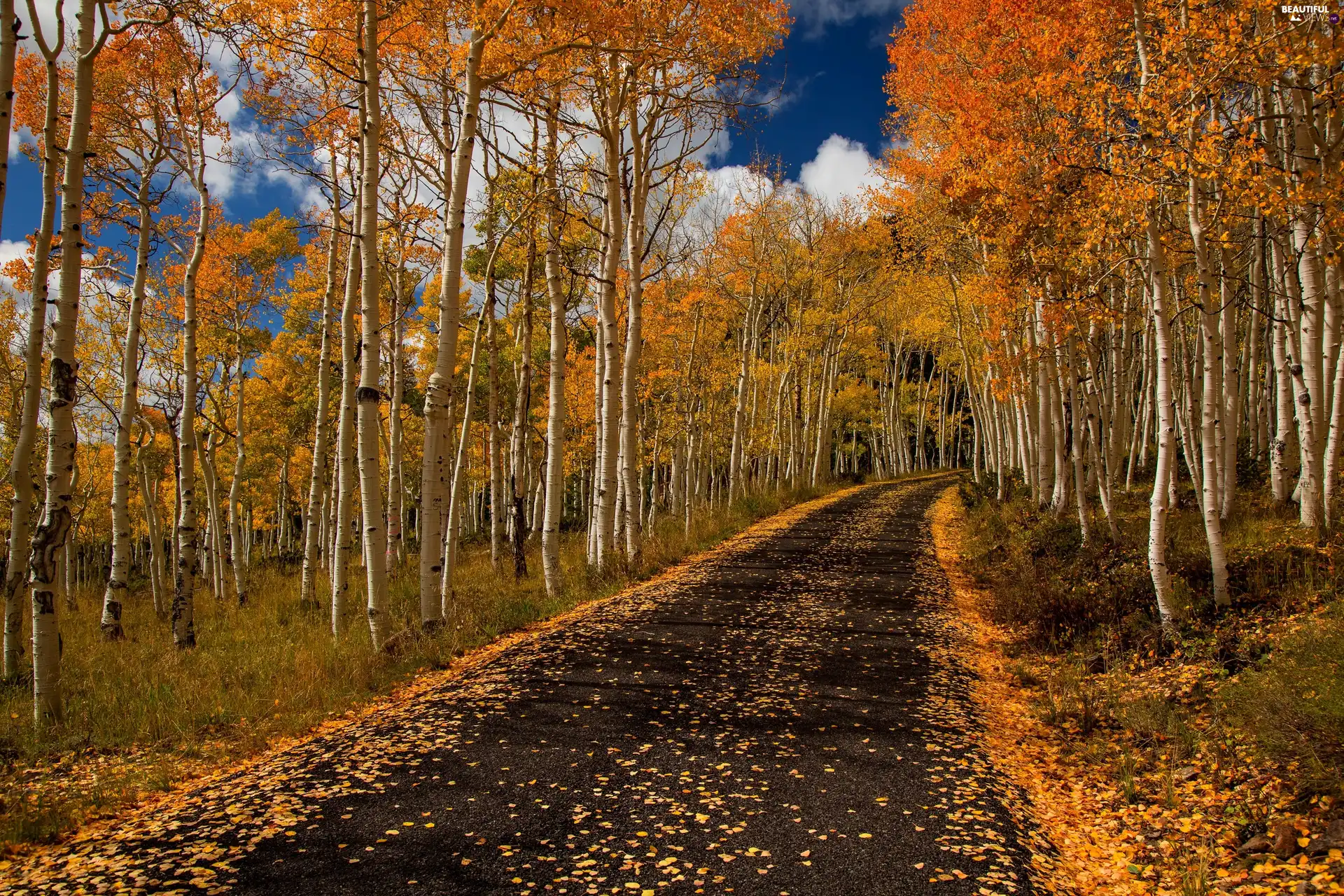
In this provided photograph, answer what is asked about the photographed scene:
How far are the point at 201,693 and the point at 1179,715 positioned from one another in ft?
27.7

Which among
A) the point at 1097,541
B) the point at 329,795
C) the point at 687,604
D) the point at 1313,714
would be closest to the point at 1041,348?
the point at 1097,541

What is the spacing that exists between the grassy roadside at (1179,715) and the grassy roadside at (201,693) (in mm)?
5598

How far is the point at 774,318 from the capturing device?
25.9 metres

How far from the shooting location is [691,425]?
68.3 feet

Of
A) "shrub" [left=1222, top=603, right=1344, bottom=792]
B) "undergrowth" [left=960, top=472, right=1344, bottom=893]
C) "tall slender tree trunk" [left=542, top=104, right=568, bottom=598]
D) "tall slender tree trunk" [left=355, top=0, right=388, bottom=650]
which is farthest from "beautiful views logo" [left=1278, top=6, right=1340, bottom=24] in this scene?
"tall slender tree trunk" [left=355, top=0, right=388, bottom=650]

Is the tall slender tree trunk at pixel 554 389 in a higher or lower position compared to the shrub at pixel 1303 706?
higher

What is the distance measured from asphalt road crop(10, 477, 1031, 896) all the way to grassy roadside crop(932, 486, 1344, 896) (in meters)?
0.49

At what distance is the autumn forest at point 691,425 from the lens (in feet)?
15.7

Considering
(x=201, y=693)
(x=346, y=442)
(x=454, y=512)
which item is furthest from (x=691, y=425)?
(x=201, y=693)

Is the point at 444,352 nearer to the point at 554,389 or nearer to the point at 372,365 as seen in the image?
the point at 372,365

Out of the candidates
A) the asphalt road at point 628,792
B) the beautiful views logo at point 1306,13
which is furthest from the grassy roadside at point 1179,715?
the beautiful views logo at point 1306,13

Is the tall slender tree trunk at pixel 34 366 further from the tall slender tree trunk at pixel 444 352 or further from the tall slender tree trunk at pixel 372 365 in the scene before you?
the tall slender tree trunk at pixel 444 352

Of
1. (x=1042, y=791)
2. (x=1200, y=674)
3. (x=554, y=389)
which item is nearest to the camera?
(x=1042, y=791)

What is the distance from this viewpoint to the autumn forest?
4785mm
